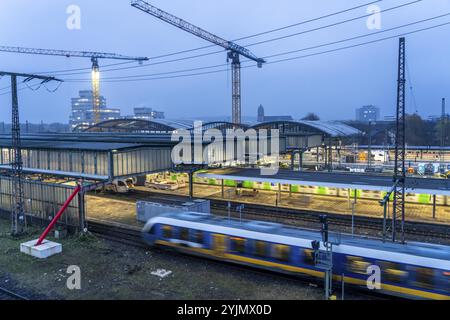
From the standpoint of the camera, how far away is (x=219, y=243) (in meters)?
16.5

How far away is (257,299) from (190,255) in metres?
5.09

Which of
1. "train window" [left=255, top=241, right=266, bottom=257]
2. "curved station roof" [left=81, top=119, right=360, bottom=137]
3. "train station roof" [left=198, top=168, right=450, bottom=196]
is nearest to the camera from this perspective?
"train window" [left=255, top=241, right=266, bottom=257]

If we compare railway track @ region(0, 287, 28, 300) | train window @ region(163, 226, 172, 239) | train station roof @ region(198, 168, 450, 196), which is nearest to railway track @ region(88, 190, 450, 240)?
train station roof @ region(198, 168, 450, 196)

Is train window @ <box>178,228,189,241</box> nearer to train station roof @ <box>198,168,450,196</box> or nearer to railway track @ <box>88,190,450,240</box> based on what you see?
railway track @ <box>88,190,450,240</box>

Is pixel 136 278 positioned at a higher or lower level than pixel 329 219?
lower

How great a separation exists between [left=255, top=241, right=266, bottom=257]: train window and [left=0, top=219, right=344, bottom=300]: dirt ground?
3.59 feet

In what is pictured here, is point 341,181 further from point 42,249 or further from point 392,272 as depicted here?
point 42,249

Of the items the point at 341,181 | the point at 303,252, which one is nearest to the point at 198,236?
the point at 303,252

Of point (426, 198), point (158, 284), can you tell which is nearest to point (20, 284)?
point (158, 284)

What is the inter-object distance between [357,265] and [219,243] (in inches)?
237

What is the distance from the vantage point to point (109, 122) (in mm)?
59031

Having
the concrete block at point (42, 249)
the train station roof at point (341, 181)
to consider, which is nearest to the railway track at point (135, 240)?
the concrete block at point (42, 249)

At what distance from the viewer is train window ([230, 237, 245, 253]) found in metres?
15.9

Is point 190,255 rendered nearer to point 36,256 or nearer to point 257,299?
point 257,299
